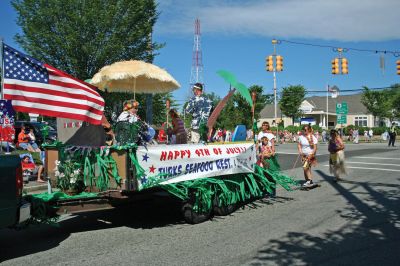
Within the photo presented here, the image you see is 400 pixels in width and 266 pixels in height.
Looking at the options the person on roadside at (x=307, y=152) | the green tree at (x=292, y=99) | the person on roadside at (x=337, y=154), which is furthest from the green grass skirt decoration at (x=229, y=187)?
the green tree at (x=292, y=99)

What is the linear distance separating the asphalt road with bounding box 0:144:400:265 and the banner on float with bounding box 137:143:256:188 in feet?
2.30

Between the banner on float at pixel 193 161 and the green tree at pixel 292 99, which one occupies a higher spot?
the green tree at pixel 292 99

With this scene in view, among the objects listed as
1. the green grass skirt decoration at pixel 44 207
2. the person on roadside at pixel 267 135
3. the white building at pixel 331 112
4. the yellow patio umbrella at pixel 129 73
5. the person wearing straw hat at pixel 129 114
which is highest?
the white building at pixel 331 112

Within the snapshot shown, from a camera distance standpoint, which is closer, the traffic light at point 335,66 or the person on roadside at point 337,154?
the person on roadside at point 337,154

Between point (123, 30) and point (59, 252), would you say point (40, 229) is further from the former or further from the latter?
point (123, 30)

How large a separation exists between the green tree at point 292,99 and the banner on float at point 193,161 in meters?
54.7

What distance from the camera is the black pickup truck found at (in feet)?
15.5

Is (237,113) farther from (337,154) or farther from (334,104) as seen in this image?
(337,154)

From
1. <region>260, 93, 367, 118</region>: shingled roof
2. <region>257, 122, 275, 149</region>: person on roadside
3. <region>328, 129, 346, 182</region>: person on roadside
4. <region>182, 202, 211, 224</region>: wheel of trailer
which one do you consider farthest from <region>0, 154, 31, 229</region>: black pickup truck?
<region>260, 93, 367, 118</region>: shingled roof

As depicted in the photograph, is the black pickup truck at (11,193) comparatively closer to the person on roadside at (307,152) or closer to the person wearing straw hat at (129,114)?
the person wearing straw hat at (129,114)

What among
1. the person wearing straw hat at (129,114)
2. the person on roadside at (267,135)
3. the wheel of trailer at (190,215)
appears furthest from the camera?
the person on roadside at (267,135)

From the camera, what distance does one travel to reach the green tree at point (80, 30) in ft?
69.7

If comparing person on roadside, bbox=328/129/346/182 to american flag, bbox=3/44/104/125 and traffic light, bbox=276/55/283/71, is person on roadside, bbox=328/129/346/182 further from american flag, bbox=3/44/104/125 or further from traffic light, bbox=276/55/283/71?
traffic light, bbox=276/55/283/71

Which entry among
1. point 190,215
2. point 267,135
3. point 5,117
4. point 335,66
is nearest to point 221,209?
point 190,215
